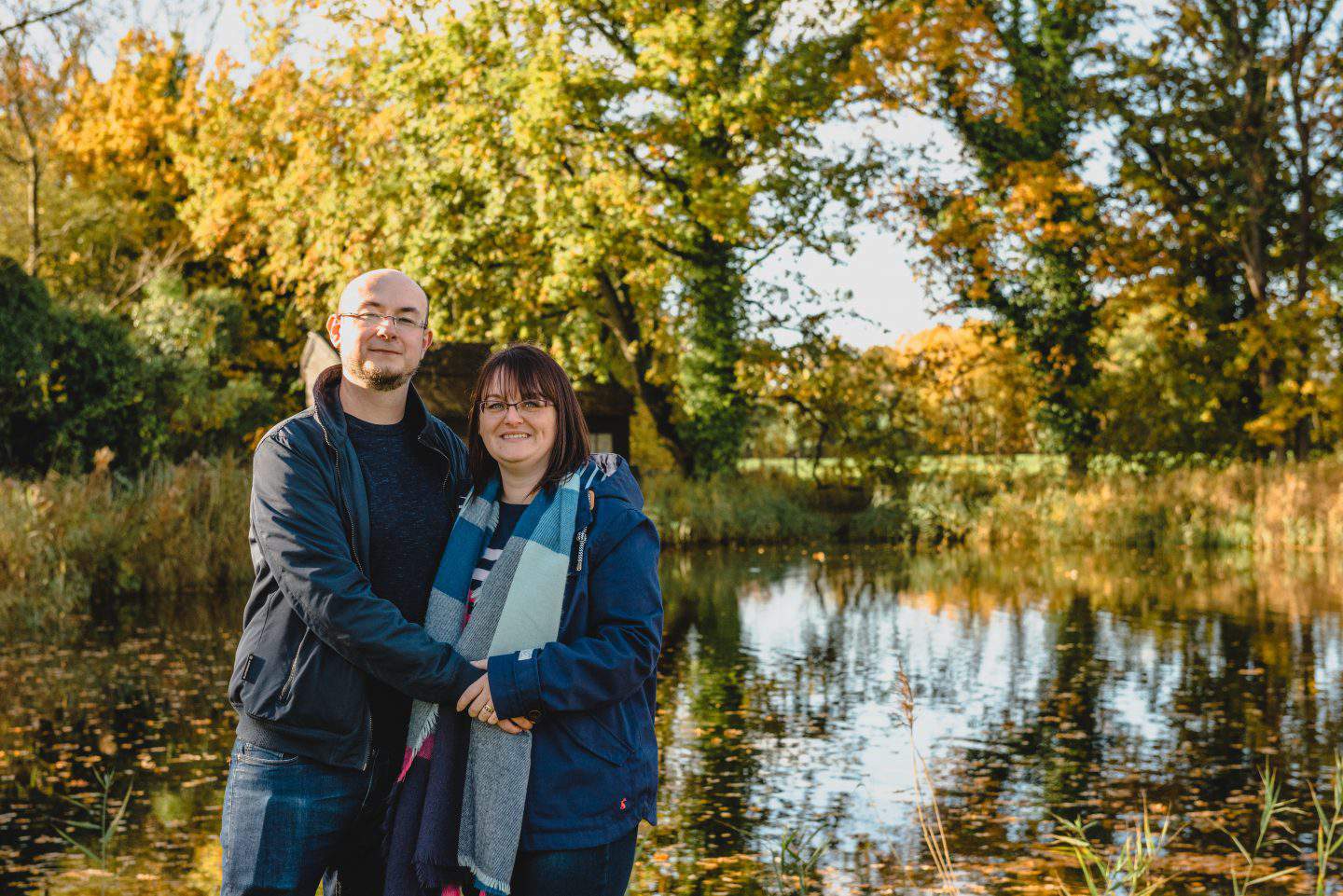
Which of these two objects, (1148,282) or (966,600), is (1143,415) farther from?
(966,600)

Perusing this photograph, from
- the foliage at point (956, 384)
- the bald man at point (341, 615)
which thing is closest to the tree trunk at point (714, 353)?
the foliage at point (956, 384)

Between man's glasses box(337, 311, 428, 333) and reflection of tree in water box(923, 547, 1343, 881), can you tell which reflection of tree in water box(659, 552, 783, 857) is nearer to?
reflection of tree in water box(923, 547, 1343, 881)

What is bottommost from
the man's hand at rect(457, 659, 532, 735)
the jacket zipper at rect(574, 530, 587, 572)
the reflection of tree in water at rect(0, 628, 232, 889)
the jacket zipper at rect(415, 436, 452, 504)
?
the reflection of tree in water at rect(0, 628, 232, 889)

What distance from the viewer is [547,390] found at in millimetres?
2689

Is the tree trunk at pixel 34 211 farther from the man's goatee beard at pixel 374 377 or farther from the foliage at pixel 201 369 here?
the man's goatee beard at pixel 374 377

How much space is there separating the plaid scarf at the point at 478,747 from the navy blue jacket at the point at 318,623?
0.08 metres

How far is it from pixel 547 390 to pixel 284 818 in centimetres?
103

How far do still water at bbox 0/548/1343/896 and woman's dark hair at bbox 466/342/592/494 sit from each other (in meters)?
1.05

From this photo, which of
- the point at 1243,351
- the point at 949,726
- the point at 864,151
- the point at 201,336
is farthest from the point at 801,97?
the point at 949,726

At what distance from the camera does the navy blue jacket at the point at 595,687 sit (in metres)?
2.51

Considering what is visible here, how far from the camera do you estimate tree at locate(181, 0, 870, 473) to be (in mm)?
19062

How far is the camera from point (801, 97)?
20109 mm

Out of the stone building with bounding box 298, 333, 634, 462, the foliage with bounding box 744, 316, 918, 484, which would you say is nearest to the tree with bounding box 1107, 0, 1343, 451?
the foliage with bounding box 744, 316, 918, 484

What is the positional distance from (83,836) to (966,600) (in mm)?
9936
